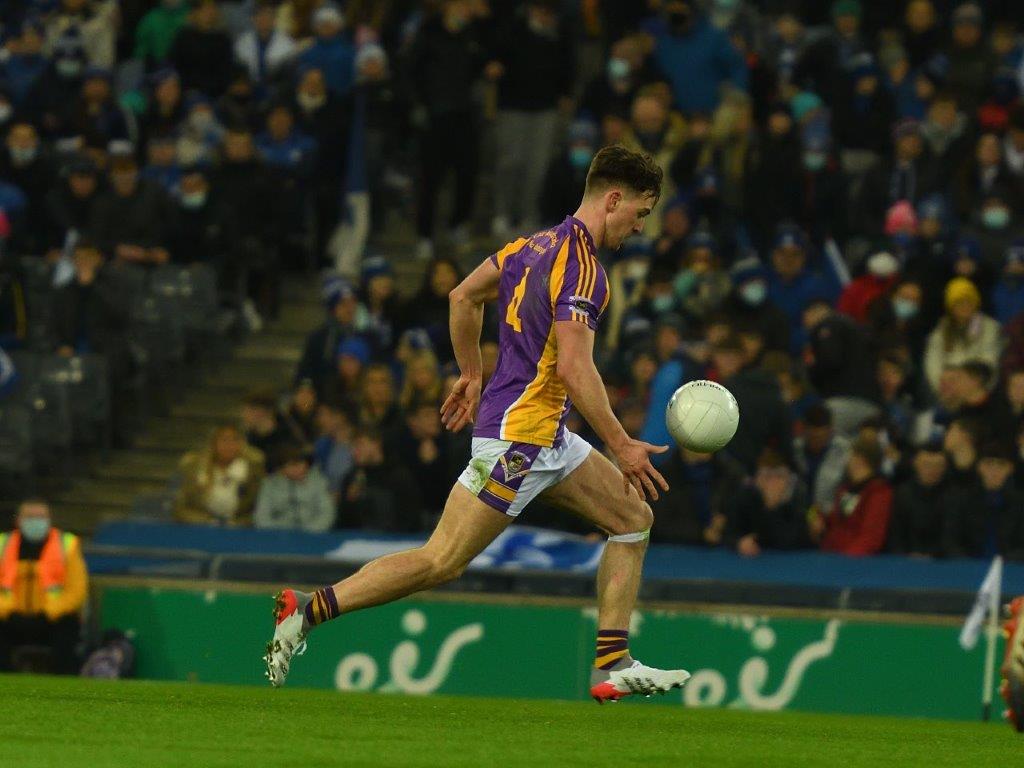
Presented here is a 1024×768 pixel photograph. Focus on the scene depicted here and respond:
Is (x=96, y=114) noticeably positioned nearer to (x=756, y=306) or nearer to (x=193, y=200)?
(x=193, y=200)

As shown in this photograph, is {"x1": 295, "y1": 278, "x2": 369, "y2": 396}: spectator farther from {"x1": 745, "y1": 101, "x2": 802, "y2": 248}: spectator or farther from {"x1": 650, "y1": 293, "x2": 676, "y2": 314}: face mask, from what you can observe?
{"x1": 745, "y1": 101, "x2": 802, "y2": 248}: spectator

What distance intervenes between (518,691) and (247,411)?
3933 millimetres

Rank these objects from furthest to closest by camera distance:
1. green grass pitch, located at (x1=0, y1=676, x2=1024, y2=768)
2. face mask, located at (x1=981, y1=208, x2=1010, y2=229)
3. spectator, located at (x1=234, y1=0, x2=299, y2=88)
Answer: spectator, located at (x1=234, y1=0, x2=299, y2=88) < face mask, located at (x1=981, y1=208, x2=1010, y2=229) < green grass pitch, located at (x1=0, y1=676, x2=1024, y2=768)

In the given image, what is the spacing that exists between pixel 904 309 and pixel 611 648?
8.75 metres

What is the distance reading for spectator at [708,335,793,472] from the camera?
16.6 metres

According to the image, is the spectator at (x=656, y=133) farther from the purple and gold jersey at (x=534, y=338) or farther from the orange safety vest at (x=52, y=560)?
the purple and gold jersey at (x=534, y=338)

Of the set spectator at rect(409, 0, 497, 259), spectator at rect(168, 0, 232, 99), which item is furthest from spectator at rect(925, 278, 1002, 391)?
spectator at rect(168, 0, 232, 99)

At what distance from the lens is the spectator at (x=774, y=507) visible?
16125mm

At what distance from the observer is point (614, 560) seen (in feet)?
33.7

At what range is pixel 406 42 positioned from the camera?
72.3ft

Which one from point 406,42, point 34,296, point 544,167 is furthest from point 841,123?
point 34,296

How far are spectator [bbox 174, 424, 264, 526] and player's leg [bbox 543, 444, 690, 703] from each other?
25.5ft

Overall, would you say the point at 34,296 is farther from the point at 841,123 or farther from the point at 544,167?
the point at 841,123

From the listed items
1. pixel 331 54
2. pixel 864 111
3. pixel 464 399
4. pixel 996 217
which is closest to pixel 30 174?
pixel 331 54
